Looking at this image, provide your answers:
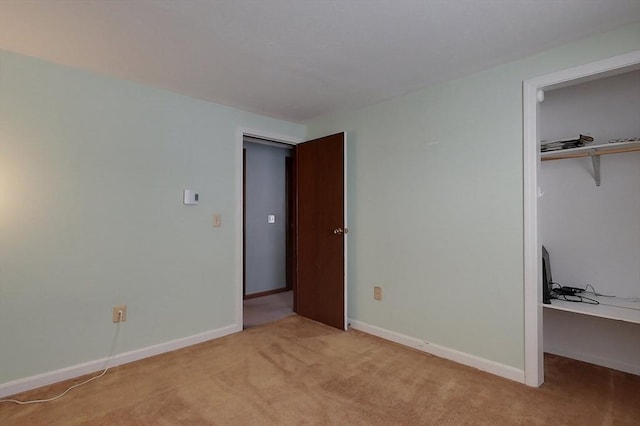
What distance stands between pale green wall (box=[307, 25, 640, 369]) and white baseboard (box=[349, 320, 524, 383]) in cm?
5

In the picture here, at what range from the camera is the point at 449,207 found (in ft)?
8.60

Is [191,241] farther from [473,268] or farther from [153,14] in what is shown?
[473,268]

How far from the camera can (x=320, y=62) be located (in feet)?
7.52

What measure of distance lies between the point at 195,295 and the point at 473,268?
2.32 meters

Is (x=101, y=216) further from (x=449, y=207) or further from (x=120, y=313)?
(x=449, y=207)

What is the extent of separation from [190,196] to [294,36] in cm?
163

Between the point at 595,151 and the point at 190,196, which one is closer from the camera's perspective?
the point at 595,151

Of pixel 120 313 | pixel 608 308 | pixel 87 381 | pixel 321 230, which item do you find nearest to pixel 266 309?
pixel 321 230

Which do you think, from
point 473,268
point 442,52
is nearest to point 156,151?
point 442,52

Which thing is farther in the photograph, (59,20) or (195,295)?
(195,295)

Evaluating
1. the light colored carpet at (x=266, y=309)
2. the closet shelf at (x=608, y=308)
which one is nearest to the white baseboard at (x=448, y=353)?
the closet shelf at (x=608, y=308)

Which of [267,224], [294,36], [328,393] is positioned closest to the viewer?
[294,36]

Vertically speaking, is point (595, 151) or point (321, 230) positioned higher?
point (595, 151)

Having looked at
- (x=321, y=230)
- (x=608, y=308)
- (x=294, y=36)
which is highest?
→ (x=294, y=36)
